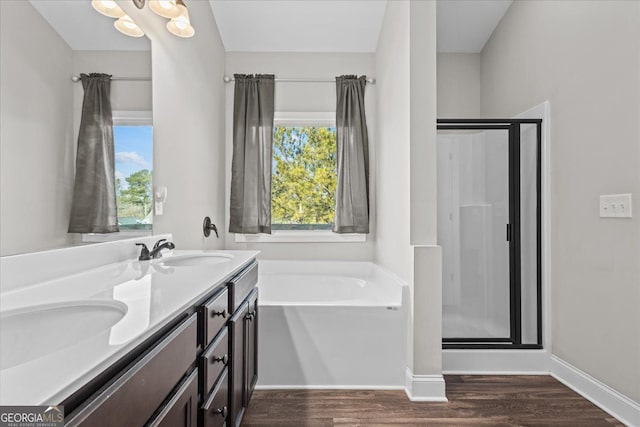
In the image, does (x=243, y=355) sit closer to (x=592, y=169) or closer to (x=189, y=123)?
(x=189, y=123)

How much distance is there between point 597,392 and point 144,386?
2438mm

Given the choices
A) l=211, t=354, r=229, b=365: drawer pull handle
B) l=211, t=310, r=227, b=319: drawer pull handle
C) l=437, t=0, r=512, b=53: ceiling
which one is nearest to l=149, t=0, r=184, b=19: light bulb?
l=211, t=310, r=227, b=319: drawer pull handle

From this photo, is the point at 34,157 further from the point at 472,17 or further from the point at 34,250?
the point at 472,17

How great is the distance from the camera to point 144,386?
28.1 inches

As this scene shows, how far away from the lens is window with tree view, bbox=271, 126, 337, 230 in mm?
3547

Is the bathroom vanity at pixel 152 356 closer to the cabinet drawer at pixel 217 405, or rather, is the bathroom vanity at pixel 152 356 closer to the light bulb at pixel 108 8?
the cabinet drawer at pixel 217 405

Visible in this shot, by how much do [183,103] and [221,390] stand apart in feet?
6.24

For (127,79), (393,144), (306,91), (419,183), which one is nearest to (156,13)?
(127,79)

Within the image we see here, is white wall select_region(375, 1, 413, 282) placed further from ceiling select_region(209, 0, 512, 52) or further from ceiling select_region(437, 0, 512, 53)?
ceiling select_region(437, 0, 512, 53)

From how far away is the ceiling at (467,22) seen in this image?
10.00ft

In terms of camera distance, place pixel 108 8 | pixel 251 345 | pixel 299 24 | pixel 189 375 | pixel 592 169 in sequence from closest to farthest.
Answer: pixel 189 375 → pixel 108 8 → pixel 251 345 → pixel 592 169 → pixel 299 24

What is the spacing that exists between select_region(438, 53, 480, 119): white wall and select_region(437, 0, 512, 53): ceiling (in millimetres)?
76

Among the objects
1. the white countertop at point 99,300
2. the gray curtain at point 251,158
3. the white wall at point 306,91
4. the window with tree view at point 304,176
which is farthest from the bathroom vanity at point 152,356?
the window with tree view at point 304,176

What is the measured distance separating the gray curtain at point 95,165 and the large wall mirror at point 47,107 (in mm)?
33
